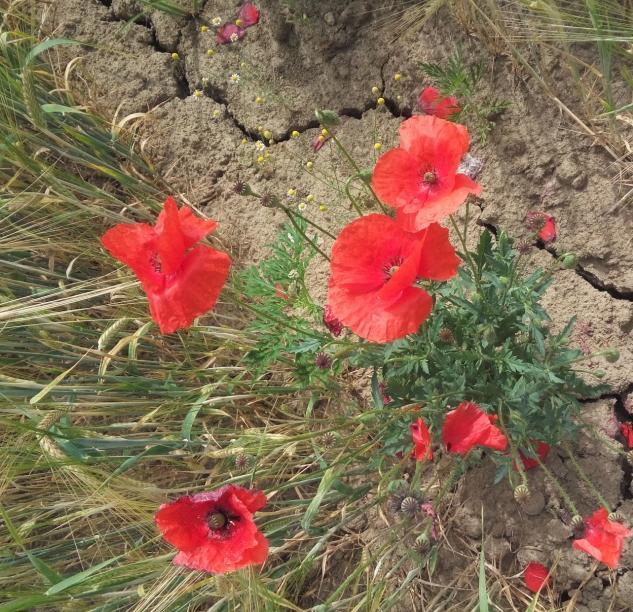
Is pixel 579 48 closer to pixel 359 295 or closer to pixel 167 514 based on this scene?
pixel 359 295

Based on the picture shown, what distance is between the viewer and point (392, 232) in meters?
1.49

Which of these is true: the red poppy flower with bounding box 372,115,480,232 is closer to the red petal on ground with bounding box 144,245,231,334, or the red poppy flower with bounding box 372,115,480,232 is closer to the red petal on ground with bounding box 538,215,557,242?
the red petal on ground with bounding box 144,245,231,334

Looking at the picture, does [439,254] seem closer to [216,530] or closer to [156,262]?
[156,262]

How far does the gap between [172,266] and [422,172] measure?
576mm

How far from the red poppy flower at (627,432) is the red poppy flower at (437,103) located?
109 cm

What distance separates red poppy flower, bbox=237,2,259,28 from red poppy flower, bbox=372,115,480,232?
136 centimetres

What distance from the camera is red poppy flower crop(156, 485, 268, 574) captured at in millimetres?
1519

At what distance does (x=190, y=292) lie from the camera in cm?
141

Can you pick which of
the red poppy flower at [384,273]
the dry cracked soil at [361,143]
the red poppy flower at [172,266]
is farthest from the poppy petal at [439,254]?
the dry cracked soil at [361,143]

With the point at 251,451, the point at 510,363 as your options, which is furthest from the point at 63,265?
the point at 510,363

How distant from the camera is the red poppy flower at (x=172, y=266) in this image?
1.39m

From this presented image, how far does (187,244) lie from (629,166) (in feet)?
4.80

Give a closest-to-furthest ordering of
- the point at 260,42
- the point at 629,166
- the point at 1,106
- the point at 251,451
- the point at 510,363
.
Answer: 1. the point at 510,363
2. the point at 251,451
3. the point at 629,166
4. the point at 1,106
5. the point at 260,42

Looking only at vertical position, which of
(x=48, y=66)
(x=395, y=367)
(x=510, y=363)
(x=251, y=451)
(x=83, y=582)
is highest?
(x=48, y=66)
